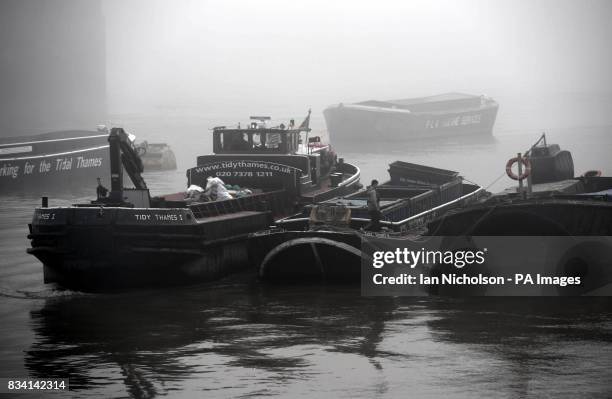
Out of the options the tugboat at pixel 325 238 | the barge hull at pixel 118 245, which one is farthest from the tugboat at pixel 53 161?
the tugboat at pixel 325 238

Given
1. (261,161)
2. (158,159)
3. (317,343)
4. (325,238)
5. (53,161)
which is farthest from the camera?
(158,159)

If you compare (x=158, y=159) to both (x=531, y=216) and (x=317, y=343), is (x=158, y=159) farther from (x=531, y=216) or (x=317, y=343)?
(x=317, y=343)

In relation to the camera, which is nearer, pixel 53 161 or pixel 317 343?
pixel 317 343

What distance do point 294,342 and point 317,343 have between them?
0.41 meters

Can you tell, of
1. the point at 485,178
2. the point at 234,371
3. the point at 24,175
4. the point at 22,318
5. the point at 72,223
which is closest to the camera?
the point at 234,371

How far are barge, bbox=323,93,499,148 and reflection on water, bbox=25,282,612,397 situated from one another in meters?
47.0

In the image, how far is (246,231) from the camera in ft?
A: 72.9

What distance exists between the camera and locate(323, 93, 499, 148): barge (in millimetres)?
67500

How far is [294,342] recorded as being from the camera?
16.6 metres

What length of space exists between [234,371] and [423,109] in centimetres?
6177

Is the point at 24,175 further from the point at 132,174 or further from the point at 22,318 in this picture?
the point at 22,318

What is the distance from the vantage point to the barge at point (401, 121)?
67500mm

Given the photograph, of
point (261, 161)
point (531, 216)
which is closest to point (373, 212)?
point (531, 216)

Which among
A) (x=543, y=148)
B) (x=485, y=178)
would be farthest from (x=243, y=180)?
(x=485, y=178)
